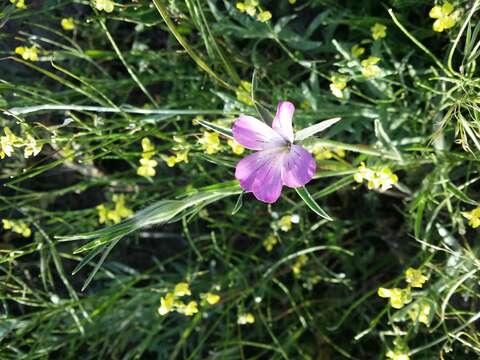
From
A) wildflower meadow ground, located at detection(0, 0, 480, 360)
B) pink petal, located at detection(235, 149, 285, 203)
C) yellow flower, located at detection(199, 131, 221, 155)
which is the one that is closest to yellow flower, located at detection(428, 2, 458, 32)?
wildflower meadow ground, located at detection(0, 0, 480, 360)

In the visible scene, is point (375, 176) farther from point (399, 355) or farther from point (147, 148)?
point (147, 148)

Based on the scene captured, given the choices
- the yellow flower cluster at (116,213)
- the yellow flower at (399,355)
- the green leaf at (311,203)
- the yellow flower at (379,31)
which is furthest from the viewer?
the yellow flower cluster at (116,213)

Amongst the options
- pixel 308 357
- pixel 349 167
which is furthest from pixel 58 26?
pixel 308 357

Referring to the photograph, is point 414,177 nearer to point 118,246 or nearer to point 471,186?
point 471,186

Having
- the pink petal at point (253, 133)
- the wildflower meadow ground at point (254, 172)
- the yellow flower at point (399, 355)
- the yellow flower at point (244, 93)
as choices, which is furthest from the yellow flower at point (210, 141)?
the yellow flower at point (399, 355)

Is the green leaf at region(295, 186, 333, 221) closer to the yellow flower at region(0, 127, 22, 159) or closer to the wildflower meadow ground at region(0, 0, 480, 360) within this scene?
the wildflower meadow ground at region(0, 0, 480, 360)

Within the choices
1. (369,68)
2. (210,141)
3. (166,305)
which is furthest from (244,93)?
(166,305)

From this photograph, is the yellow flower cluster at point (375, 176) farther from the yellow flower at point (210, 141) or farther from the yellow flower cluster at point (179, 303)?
the yellow flower cluster at point (179, 303)

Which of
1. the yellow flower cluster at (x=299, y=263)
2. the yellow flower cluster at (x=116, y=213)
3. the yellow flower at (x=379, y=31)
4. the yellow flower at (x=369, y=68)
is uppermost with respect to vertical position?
the yellow flower at (x=379, y=31)
